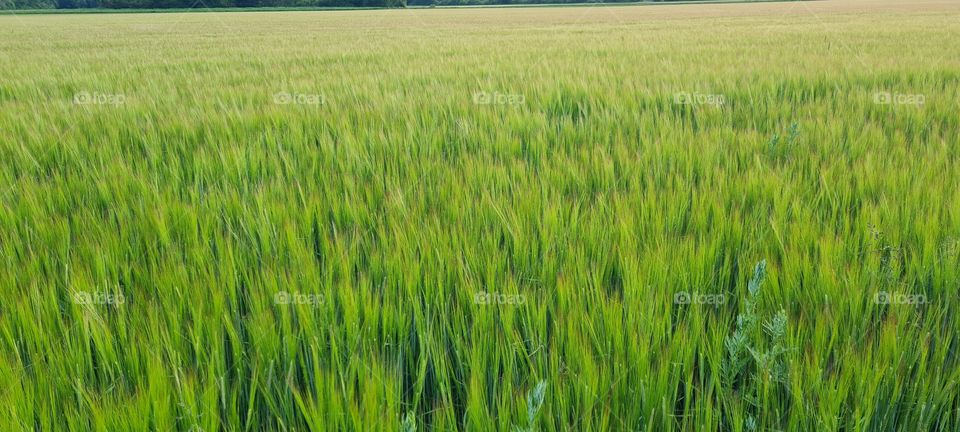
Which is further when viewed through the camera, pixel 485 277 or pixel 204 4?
pixel 204 4

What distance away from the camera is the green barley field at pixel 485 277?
2.50 feet

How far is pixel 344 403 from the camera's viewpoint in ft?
2.45

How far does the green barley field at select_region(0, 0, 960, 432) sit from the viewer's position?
2.50 feet

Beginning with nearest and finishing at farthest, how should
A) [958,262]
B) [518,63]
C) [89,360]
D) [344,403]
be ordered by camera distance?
[344,403]
[89,360]
[958,262]
[518,63]

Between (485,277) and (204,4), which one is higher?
(204,4)

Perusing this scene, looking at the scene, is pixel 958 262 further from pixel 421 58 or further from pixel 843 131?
pixel 421 58

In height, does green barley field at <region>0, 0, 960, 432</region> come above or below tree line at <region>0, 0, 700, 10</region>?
below

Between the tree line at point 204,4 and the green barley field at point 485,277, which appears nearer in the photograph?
the green barley field at point 485,277

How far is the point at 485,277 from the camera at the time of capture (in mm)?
1100

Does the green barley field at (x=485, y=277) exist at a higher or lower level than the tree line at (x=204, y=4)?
lower

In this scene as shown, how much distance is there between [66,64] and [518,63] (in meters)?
4.96

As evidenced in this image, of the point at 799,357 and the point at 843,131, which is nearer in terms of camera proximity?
the point at 799,357

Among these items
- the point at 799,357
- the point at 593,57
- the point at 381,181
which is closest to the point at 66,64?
the point at 593,57

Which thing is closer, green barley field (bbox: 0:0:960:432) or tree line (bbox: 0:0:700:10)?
green barley field (bbox: 0:0:960:432)
